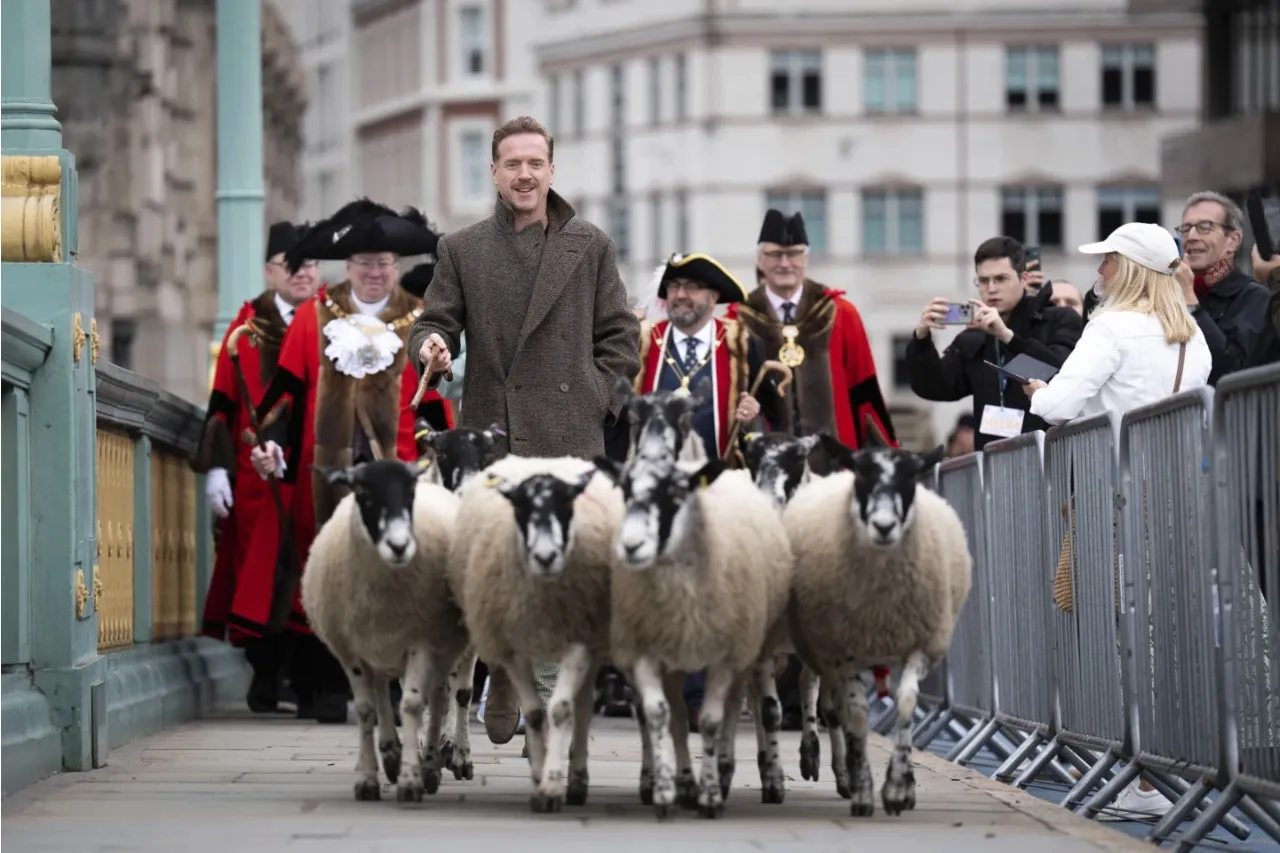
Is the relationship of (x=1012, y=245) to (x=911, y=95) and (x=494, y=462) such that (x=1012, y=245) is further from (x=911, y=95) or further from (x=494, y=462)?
(x=911, y=95)

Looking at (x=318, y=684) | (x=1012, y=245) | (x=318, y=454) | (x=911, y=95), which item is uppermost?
(x=911, y=95)

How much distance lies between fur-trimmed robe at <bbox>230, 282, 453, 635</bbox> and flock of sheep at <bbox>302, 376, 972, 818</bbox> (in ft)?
12.6

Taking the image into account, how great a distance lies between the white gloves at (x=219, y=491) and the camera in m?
16.0

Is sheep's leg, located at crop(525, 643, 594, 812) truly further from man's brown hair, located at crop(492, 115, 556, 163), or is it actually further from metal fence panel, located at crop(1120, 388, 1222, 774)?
man's brown hair, located at crop(492, 115, 556, 163)

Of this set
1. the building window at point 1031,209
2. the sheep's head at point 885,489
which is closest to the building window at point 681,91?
the building window at point 1031,209

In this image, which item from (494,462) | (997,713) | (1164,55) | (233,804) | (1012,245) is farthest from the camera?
(1164,55)

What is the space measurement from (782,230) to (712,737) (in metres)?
6.31

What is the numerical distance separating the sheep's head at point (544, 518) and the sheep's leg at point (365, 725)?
41.9 inches

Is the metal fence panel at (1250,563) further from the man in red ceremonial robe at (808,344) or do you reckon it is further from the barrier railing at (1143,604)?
the man in red ceremonial robe at (808,344)

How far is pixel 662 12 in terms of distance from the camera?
8562cm

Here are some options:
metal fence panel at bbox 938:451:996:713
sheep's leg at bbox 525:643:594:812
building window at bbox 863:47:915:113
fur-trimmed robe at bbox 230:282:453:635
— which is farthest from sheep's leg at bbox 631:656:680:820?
building window at bbox 863:47:915:113

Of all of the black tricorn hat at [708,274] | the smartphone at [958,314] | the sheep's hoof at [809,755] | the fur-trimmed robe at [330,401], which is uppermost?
the black tricorn hat at [708,274]

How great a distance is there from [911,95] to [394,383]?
6951 centimetres

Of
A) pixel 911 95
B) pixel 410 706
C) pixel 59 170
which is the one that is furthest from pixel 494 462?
pixel 911 95
